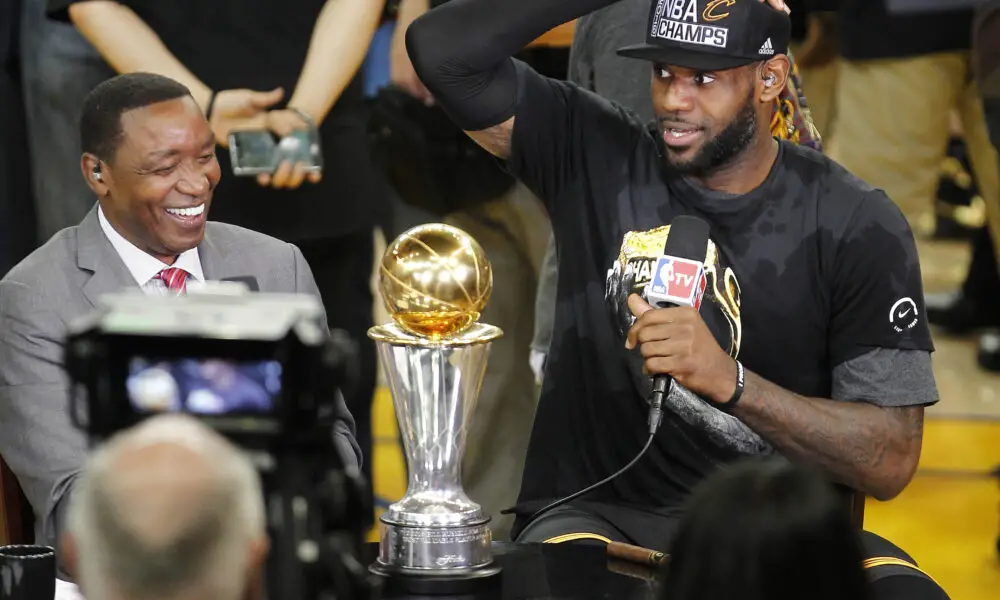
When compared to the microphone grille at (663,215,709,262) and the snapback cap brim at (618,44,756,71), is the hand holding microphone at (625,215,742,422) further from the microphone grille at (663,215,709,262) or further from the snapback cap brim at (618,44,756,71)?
the snapback cap brim at (618,44,756,71)

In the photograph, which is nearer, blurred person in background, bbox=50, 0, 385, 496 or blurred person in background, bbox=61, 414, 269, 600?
blurred person in background, bbox=61, 414, 269, 600

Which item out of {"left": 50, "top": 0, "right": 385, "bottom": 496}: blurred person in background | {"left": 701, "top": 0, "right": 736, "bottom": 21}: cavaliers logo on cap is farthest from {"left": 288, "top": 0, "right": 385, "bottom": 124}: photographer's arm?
{"left": 701, "top": 0, "right": 736, "bottom": 21}: cavaliers logo on cap

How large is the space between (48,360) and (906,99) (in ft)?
10.5

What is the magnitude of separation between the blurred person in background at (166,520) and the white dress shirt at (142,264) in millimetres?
1362

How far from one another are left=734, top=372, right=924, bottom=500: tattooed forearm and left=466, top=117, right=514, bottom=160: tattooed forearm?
64 cm

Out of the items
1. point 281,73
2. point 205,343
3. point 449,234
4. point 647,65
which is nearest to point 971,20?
point 647,65

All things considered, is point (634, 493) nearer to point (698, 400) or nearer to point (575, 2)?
point (698, 400)

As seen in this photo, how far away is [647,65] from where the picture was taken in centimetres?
356

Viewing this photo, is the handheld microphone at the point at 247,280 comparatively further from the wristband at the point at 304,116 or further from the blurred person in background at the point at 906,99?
the blurred person in background at the point at 906,99

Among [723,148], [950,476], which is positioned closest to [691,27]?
[723,148]

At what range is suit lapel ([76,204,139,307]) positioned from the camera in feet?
8.45

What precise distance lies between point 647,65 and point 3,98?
1.66m

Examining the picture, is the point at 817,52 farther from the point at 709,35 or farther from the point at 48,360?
the point at 48,360

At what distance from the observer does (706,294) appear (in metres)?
2.73
